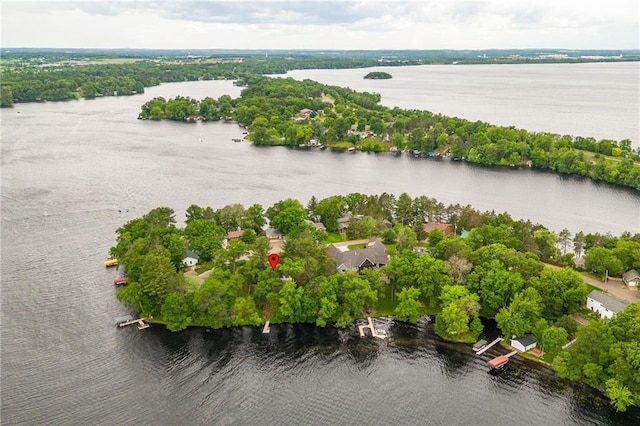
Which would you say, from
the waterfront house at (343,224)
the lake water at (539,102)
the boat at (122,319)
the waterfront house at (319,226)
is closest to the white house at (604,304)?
the waterfront house at (343,224)

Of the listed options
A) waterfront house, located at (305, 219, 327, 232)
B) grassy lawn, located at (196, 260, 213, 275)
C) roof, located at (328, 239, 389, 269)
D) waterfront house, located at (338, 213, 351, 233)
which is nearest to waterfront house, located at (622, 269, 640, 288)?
roof, located at (328, 239, 389, 269)

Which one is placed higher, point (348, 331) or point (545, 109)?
point (545, 109)

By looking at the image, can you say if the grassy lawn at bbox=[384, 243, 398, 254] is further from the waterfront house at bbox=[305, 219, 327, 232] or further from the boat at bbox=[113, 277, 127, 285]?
the boat at bbox=[113, 277, 127, 285]

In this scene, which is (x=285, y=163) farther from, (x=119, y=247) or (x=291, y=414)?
(x=291, y=414)

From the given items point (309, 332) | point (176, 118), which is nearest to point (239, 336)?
point (309, 332)

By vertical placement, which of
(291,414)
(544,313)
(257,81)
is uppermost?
(257,81)
